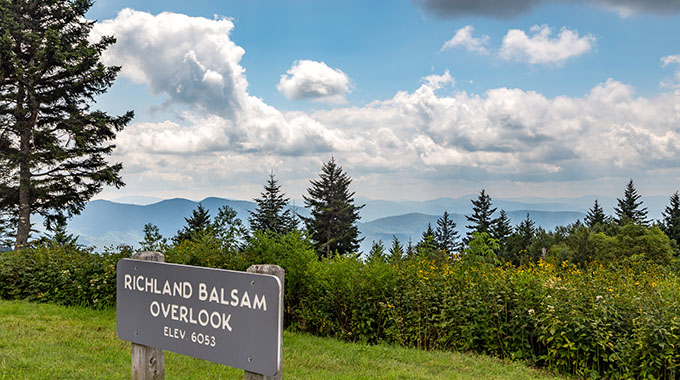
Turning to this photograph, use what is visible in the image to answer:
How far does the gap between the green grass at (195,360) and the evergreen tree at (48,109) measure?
49.3 feet

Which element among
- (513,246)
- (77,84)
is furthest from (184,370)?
(513,246)

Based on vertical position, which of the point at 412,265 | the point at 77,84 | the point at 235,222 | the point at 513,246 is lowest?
the point at 513,246

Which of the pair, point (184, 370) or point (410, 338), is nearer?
point (184, 370)

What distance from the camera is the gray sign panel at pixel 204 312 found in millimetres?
2520

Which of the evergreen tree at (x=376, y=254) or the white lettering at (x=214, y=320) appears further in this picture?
the evergreen tree at (x=376, y=254)

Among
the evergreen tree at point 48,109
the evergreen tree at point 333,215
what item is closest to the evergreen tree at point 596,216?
the evergreen tree at point 333,215

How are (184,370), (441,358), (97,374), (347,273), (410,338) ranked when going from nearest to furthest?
(97,374)
(184,370)
(441,358)
(410,338)
(347,273)

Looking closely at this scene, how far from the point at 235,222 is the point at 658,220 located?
72739 mm

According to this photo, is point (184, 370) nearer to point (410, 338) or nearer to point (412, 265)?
point (410, 338)

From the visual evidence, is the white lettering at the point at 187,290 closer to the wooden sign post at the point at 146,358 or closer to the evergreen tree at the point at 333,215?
the wooden sign post at the point at 146,358

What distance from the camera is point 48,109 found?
20906 millimetres

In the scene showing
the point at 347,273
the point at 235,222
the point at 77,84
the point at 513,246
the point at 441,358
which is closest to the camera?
the point at 441,358

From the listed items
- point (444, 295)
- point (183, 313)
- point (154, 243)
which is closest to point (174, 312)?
point (183, 313)

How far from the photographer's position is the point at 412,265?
7945mm
